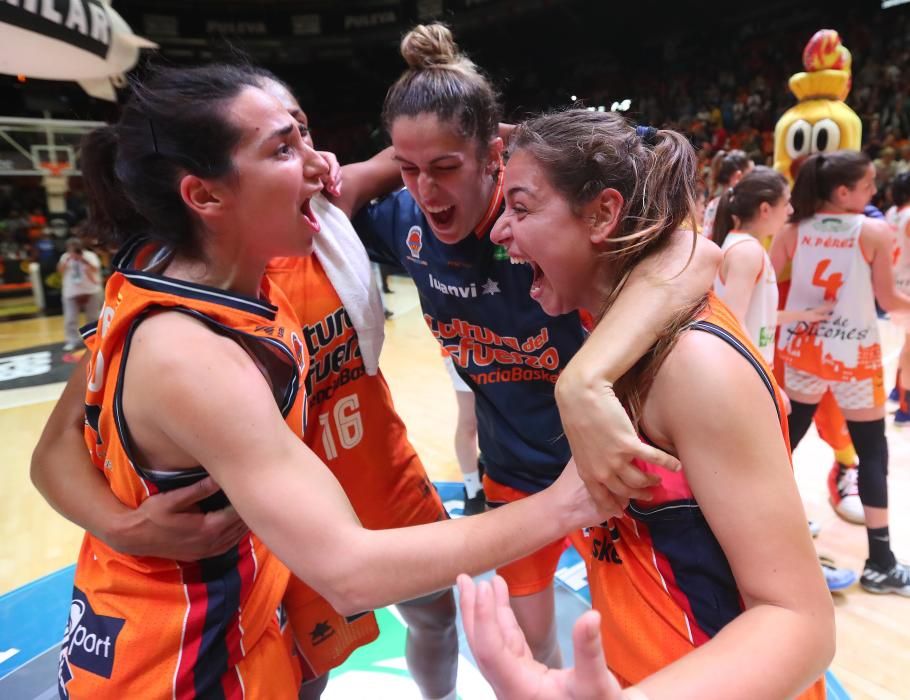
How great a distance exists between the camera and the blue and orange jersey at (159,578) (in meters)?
1.05

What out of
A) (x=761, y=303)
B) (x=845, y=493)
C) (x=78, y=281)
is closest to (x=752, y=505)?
(x=761, y=303)

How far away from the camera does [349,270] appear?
162 cm

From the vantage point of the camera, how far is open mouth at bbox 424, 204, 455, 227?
1.62 m

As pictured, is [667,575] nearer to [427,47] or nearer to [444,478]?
[427,47]

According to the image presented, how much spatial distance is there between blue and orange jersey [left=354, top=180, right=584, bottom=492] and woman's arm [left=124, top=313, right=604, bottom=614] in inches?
28.6

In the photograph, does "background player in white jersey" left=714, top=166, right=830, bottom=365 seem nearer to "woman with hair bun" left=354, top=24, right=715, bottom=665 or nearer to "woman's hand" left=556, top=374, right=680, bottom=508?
"woman with hair bun" left=354, top=24, right=715, bottom=665

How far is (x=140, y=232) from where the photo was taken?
4.25 ft

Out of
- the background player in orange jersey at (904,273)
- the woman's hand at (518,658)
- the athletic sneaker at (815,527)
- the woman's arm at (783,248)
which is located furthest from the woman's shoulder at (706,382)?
the background player in orange jersey at (904,273)

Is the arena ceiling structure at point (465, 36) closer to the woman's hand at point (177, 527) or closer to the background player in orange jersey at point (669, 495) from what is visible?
the background player in orange jersey at point (669, 495)

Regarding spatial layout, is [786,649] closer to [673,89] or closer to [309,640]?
[309,640]

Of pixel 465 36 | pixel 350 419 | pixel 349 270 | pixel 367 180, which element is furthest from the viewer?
pixel 465 36

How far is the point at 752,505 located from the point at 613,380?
245 millimetres

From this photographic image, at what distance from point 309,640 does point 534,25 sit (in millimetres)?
16528

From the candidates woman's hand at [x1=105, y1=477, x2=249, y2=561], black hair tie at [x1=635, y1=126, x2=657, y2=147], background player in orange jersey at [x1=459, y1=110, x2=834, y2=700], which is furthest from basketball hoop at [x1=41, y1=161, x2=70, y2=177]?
black hair tie at [x1=635, y1=126, x2=657, y2=147]
